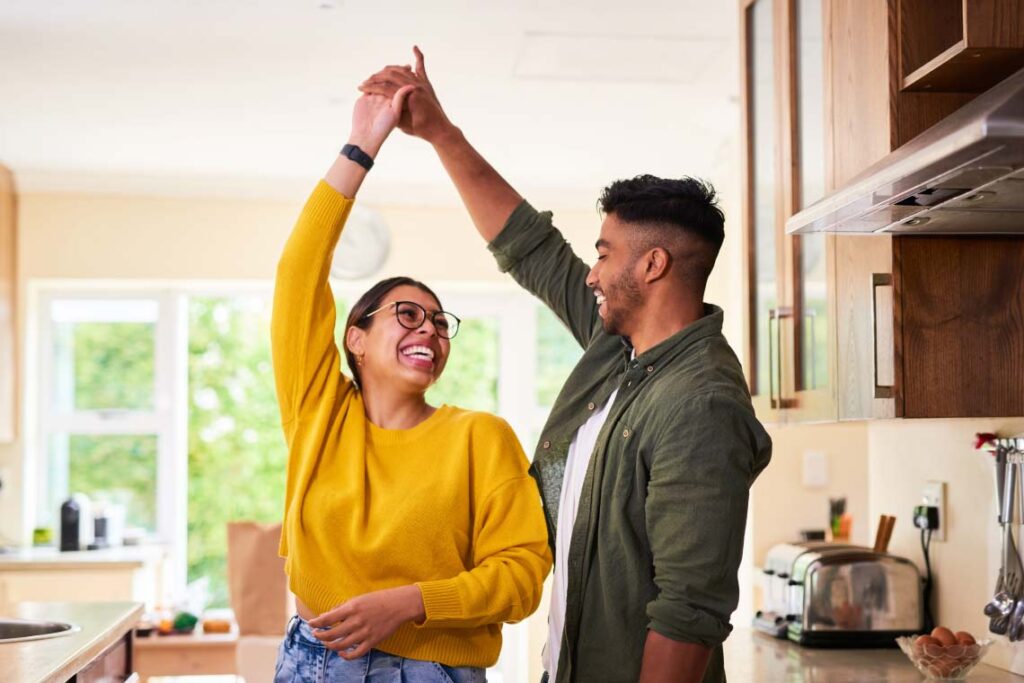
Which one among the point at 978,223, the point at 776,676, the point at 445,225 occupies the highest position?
the point at 445,225

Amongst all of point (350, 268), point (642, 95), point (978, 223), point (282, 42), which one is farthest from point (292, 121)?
point (978, 223)

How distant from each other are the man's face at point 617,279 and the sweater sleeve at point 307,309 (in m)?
0.43

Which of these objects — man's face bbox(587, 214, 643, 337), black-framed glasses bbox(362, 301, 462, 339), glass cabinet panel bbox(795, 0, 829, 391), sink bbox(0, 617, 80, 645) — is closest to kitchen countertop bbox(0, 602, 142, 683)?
sink bbox(0, 617, 80, 645)

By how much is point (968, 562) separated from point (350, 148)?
5.34 ft

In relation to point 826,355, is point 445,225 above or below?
above

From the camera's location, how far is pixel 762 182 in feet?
9.46

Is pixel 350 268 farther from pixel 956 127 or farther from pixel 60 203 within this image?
pixel 956 127

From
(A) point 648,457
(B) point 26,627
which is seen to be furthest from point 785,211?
(B) point 26,627

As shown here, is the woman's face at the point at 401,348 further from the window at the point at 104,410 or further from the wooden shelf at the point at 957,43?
the window at the point at 104,410

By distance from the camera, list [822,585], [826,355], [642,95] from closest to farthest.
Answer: [826,355]
[822,585]
[642,95]

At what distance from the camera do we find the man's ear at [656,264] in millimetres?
1829

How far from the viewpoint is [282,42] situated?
4082 mm

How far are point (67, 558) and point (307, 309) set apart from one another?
399cm

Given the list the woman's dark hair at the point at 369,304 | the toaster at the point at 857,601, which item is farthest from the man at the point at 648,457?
the toaster at the point at 857,601
